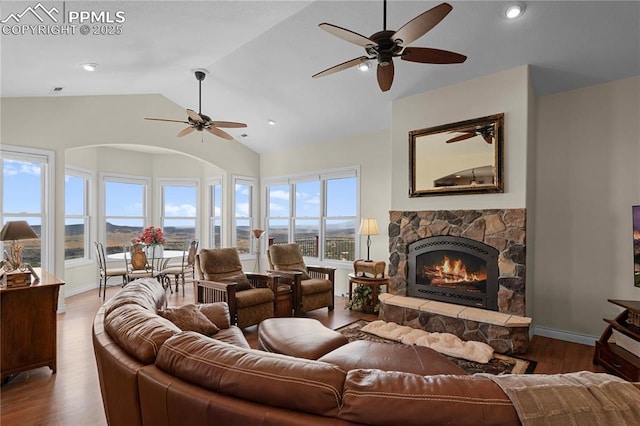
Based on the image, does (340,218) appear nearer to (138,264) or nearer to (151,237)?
(151,237)

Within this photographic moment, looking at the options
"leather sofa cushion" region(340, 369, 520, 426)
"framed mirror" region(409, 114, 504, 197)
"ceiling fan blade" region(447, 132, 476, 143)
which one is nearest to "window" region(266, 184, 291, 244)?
"framed mirror" region(409, 114, 504, 197)

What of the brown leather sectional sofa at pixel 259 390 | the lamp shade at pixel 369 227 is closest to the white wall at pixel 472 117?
the lamp shade at pixel 369 227

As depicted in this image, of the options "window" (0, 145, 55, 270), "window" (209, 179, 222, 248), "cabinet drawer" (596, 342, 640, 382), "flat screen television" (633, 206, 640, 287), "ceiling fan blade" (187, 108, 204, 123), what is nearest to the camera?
"cabinet drawer" (596, 342, 640, 382)

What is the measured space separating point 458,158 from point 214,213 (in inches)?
227

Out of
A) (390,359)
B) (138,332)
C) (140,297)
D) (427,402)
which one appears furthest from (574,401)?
(140,297)

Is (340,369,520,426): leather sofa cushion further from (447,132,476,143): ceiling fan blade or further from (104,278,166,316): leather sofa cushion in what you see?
(447,132,476,143): ceiling fan blade

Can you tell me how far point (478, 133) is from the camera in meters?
3.97

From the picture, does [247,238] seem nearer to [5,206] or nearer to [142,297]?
[5,206]

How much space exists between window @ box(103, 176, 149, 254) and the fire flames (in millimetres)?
6544

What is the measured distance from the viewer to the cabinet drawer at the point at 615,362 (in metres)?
2.72

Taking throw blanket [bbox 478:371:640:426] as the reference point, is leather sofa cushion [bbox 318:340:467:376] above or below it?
below

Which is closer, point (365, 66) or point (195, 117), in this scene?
point (365, 66)

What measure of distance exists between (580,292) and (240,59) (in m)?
5.06

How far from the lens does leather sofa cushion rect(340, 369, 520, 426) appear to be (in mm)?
931
